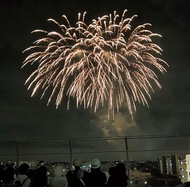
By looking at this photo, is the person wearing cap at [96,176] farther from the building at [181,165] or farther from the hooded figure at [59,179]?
the building at [181,165]

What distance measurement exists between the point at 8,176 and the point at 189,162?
A: 744cm

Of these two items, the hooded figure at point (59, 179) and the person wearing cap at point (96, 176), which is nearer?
the person wearing cap at point (96, 176)

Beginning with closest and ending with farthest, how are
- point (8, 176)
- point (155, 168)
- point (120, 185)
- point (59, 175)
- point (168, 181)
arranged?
point (120, 185) < point (59, 175) < point (8, 176) < point (168, 181) < point (155, 168)

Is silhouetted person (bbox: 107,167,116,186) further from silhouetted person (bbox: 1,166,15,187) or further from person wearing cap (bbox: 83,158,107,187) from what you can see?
silhouetted person (bbox: 1,166,15,187)

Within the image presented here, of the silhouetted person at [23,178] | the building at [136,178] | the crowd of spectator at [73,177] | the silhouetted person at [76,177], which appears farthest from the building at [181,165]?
the silhouetted person at [23,178]

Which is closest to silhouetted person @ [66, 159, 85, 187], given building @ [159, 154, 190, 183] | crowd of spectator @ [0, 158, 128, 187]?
crowd of spectator @ [0, 158, 128, 187]

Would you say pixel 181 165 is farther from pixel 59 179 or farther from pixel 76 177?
→ pixel 59 179

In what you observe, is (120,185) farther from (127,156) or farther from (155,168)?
(155,168)

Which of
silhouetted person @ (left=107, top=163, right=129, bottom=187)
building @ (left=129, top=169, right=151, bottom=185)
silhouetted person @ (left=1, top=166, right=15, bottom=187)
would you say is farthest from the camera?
building @ (left=129, top=169, right=151, bottom=185)

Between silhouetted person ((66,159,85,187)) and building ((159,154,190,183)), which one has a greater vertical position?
silhouetted person ((66,159,85,187))

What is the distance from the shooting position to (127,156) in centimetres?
1301

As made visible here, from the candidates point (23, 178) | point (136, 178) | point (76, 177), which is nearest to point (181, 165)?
point (136, 178)

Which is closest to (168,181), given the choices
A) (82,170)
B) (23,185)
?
(82,170)

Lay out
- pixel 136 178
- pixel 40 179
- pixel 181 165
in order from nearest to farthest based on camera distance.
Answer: pixel 40 179, pixel 136 178, pixel 181 165
